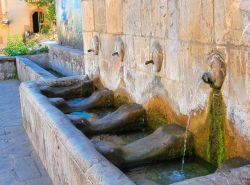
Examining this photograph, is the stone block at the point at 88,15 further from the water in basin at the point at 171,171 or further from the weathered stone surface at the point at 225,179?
the weathered stone surface at the point at 225,179

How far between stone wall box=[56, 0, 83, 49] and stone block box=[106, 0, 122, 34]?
485cm

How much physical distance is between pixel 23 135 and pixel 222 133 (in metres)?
3.53

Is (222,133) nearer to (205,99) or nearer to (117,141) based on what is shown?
(205,99)

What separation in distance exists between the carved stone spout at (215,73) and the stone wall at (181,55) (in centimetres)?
4

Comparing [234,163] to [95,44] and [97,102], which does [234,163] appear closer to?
[97,102]

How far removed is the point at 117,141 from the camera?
13.5 feet

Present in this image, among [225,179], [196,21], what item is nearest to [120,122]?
[196,21]

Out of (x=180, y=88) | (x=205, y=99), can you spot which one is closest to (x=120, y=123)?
(x=180, y=88)

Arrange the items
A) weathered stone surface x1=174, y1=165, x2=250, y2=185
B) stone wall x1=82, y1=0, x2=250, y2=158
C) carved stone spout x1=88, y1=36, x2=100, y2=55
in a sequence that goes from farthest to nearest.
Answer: carved stone spout x1=88, y1=36, x2=100, y2=55 → stone wall x1=82, y1=0, x2=250, y2=158 → weathered stone surface x1=174, y1=165, x2=250, y2=185

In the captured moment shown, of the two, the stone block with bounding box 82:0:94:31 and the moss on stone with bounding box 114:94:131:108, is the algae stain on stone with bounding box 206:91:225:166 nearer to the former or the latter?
the moss on stone with bounding box 114:94:131:108

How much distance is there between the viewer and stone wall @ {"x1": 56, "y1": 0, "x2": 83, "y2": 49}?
10.4 meters

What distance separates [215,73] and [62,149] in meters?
1.37

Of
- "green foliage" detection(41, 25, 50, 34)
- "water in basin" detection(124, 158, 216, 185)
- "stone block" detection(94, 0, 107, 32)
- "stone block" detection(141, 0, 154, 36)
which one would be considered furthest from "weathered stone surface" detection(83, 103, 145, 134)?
"green foliage" detection(41, 25, 50, 34)

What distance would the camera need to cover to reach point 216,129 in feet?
10.5
